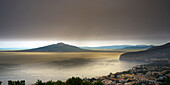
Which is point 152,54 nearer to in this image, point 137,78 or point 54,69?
point 54,69

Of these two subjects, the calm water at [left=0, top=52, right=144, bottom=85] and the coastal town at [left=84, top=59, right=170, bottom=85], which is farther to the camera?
the calm water at [left=0, top=52, right=144, bottom=85]

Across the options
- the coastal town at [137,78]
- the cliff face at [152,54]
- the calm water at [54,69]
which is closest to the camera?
the coastal town at [137,78]

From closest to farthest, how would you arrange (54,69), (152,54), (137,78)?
(137,78) < (54,69) < (152,54)

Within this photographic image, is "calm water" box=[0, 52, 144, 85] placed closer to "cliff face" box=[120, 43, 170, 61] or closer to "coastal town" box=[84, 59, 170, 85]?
"coastal town" box=[84, 59, 170, 85]

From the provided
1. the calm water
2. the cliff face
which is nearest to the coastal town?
the calm water

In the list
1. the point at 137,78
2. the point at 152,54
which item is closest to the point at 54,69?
the point at 137,78

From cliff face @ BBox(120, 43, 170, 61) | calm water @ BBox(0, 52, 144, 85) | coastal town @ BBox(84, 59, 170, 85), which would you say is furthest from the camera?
cliff face @ BBox(120, 43, 170, 61)

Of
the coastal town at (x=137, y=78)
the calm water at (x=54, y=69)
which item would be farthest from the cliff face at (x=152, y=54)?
the coastal town at (x=137, y=78)

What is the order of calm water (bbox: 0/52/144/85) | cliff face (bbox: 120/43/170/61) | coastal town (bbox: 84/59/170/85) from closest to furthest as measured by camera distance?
coastal town (bbox: 84/59/170/85)
calm water (bbox: 0/52/144/85)
cliff face (bbox: 120/43/170/61)

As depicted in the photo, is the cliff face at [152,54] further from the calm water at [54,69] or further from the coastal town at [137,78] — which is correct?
the coastal town at [137,78]

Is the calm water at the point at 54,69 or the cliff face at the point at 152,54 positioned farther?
the cliff face at the point at 152,54

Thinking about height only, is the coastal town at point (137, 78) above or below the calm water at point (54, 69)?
above
